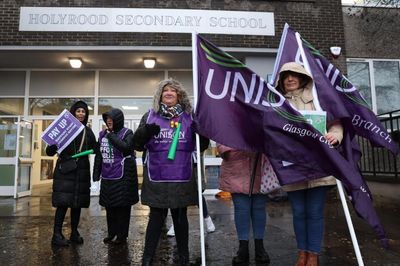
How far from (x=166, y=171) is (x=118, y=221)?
62.7 inches

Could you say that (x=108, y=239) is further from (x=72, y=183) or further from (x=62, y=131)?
(x=62, y=131)

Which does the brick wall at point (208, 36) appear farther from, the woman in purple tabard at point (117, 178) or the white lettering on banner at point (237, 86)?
the white lettering on banner at point (237, 86)

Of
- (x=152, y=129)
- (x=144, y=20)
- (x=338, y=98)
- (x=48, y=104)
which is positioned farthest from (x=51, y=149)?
(x=48, y=104)

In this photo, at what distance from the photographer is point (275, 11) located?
966 centimetres

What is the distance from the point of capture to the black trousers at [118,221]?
4750 millimetres

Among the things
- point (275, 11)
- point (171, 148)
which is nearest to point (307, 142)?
point (171, 148)

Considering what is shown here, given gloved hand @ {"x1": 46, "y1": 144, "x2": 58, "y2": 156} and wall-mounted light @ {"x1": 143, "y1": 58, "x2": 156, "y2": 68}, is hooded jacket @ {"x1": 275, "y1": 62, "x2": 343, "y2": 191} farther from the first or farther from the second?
wall-mounted light @ {"x1": 143, "y1": 58, "x2": 156, "y2": 68}

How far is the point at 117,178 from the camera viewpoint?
4.67m

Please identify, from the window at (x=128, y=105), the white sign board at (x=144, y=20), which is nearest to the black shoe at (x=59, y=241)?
the white sign board at (x=144, y=20)

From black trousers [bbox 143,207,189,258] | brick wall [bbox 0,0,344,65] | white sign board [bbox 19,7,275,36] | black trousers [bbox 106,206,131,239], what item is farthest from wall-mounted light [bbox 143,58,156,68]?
black trousers [bbox 143,207,189,258]

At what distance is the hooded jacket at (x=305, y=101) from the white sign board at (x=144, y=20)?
19.5 ft

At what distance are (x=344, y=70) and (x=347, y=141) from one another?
677cm

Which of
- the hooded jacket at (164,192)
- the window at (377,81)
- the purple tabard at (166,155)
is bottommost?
the hooded jacket at (164,192)

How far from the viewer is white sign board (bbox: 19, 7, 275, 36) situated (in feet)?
29.9
